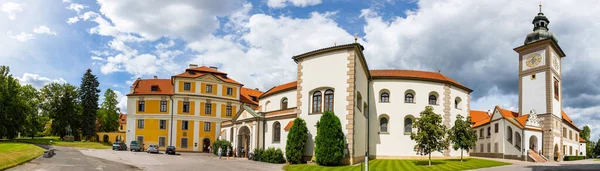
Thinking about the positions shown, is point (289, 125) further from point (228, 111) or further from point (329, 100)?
point (228, 111)

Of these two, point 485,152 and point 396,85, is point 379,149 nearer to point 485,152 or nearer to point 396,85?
point 396,85

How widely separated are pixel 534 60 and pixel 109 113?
247 ft

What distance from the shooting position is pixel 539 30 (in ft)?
162

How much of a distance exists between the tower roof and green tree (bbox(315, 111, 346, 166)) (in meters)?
32.6

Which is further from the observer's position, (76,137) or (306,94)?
(76,137)

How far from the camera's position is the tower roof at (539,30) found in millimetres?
48969

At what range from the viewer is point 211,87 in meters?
61.4

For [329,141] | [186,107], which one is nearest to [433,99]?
[329,141]

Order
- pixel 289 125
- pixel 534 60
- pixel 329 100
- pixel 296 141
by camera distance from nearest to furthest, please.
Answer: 1. pixel 296 141
2. pixel 329 100
3. pixel 289 125
4. pixel 534 60

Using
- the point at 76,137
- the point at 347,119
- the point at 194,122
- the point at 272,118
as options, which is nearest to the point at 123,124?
the point at 76,137

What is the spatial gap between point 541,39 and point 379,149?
24.7 meters

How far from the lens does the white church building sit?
31.0m

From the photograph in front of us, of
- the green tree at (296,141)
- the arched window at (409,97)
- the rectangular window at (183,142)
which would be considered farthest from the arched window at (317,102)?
the rectangular window at (183,142)

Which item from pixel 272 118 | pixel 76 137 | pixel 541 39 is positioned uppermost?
pixel 541 39
